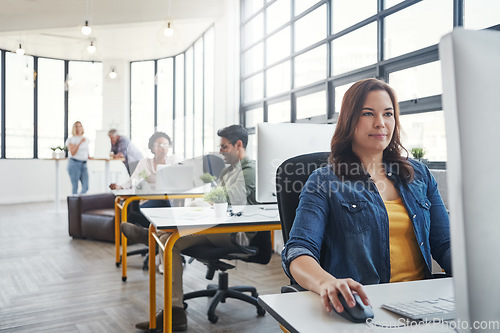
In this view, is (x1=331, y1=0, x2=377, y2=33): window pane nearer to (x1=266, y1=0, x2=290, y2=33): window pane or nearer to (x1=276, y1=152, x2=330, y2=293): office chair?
(x1=266, y1=0, x2=290, y2=33): window pane

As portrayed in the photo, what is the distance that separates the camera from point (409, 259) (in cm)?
124

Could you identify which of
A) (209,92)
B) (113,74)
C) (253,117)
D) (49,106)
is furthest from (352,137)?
(49,106)

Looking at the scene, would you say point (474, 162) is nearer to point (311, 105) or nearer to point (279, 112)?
point (311, 105)

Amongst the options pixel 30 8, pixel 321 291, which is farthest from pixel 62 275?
pixel 30 8

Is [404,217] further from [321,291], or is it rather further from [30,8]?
[30,8]

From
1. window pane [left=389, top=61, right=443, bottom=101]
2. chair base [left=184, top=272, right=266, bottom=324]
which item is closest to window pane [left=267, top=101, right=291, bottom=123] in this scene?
window pane [left=389, top=61, right=443, bottom=101]

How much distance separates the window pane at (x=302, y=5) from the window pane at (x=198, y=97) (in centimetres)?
290

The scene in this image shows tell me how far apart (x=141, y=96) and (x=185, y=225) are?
324 inches

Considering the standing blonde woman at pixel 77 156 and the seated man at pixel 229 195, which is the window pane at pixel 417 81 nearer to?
the seated man at pixel 229 195

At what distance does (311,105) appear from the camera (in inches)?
187

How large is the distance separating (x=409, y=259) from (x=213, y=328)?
1.55 meters

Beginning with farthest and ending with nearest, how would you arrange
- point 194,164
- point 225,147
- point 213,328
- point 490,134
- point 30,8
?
point 30,8 < point 194,164 < point 225,147 < point 213,328 < point 490,134

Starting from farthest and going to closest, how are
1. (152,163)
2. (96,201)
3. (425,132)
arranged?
(96,201), (152,163), (425,132)

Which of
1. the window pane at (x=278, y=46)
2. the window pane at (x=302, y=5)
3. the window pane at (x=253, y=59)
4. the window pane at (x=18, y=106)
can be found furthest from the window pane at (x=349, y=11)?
the window pane at (x=18, y=106)
